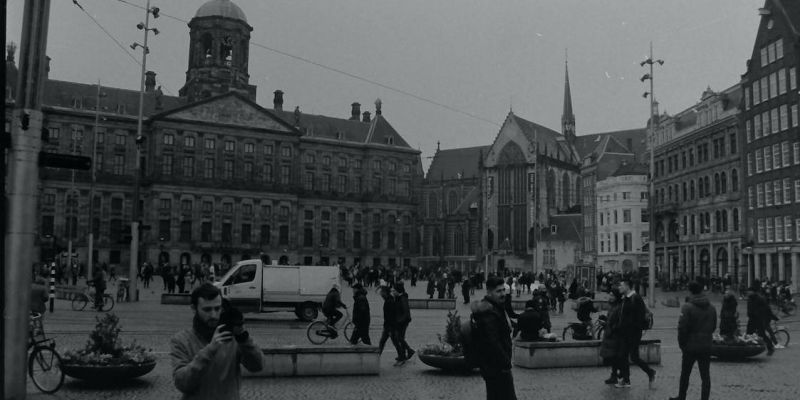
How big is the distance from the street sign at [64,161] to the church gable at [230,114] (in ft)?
242

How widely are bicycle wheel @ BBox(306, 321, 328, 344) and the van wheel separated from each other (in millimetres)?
7425

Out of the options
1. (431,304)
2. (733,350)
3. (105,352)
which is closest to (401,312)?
(105,352)

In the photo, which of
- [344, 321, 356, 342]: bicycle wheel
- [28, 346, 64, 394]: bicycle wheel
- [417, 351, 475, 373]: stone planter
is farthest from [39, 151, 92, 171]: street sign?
[344, 321, 356, 342]: bicycle wheel

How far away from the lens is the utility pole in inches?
353

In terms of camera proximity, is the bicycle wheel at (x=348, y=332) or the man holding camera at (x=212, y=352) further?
the bicycle wheel at (x=348, y=332)

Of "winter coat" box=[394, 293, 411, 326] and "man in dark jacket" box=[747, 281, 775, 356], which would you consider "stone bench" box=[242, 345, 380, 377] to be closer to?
"winter coat" box=[394, 293, 411, 326]

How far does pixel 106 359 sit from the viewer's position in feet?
37.7

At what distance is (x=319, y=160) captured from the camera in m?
92.1

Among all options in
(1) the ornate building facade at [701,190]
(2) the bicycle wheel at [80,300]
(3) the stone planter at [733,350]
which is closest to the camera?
(3) the stone planter at [733,350]

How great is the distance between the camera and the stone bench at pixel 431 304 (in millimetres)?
33812

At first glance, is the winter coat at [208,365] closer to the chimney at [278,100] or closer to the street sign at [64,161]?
the street sign at [64,161]

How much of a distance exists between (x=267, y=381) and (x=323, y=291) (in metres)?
14.3

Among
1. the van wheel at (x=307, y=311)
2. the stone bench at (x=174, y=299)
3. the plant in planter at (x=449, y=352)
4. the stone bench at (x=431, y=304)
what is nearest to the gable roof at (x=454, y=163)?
the stone bench at (x=431, y=304)

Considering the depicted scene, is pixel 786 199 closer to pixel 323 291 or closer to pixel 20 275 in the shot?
pixel 323 291
